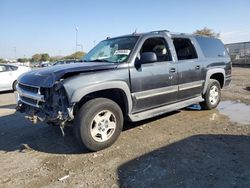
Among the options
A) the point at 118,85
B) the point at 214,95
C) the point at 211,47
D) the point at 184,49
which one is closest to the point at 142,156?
the point at 118,85

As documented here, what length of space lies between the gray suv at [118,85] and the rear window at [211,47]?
38 mm

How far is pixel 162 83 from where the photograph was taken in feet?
18.5

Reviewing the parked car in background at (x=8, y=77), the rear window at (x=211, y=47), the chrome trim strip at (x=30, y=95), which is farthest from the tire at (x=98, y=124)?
the parked car in background at (x=8, y=77)

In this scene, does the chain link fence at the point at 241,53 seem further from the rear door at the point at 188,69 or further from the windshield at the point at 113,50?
the windshield at the point at 113,50

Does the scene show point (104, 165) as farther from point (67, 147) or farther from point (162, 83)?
point (162, 83)

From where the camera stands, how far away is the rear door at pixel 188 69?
6.16 meters

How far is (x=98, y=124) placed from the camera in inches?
183

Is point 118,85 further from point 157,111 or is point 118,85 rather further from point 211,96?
point 211,96

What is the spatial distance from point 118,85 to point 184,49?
100 inches

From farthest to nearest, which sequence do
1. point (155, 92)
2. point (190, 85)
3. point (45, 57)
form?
point (45, 57) < point (190, 85) < point (155, 92)

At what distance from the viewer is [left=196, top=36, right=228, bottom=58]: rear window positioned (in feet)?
23.2

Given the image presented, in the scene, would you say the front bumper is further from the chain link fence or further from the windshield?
the chain link fence

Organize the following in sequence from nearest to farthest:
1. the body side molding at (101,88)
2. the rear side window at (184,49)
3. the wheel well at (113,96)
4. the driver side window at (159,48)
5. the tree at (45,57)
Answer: the body side molding at (101,88) < the wheel well at (113,96) < the driver side window at (159,48) < the rear side window at (184,49) < the tree at (45,57)

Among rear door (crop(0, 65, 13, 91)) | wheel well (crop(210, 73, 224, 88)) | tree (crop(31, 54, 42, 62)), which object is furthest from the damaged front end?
Answer: tree (crop(31, 54, 42, 62))
